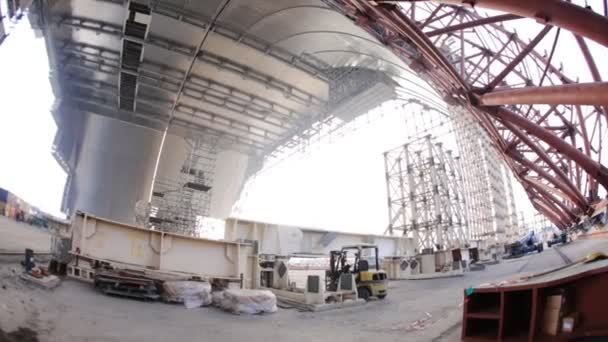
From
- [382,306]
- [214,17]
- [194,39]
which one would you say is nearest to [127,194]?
[194,39]

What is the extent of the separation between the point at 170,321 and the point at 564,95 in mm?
7377

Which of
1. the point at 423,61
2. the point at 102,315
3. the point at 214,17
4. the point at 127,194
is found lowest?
the point at 102,315

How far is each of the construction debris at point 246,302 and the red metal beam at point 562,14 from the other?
706 centimetres

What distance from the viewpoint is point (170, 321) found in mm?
6410

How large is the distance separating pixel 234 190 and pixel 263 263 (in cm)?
1620

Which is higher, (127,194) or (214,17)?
(214,17)

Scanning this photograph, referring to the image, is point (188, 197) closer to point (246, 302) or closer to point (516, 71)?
point (246, 302)

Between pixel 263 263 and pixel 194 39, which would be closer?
pixel 263 263

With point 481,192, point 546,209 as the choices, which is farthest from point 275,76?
point 481,192

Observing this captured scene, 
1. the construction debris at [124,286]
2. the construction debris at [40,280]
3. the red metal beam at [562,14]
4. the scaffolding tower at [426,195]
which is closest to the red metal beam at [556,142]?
the red metal beam at [562,14]

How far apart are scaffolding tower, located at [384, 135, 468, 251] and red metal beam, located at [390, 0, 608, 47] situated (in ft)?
70.4

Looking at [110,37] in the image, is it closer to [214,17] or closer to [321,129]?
[214,17]

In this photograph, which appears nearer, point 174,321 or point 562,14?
point 562,14

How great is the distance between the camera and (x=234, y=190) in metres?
28.4
